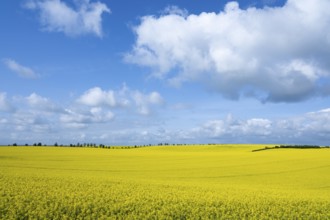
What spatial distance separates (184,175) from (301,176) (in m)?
11.7

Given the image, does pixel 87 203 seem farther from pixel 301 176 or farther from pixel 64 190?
pixel 301 176

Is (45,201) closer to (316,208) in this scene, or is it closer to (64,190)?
(64,190)

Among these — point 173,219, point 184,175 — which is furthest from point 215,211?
point 184,175

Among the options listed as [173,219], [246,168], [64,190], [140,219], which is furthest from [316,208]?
[246,168]

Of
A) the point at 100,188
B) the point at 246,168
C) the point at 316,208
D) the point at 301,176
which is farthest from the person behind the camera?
the point at 246,168

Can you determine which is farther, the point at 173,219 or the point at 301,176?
the point at 301,176

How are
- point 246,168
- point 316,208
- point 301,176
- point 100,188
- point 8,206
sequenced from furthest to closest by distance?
point 246,168, point 301,176, point 100,188, point 316,208, point 8,206

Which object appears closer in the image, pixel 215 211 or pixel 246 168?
pixel 215 211

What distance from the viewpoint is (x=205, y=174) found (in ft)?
120

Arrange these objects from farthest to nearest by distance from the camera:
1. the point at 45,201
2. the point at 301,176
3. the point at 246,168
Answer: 1. the point at 246,168
2. the point at 301,176
3. the point at 45,201

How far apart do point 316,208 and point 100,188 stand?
38.1ft

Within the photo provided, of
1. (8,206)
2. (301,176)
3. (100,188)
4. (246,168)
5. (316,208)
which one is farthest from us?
(246,168)

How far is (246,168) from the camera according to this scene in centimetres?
4244

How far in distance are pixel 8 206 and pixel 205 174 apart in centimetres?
2494
